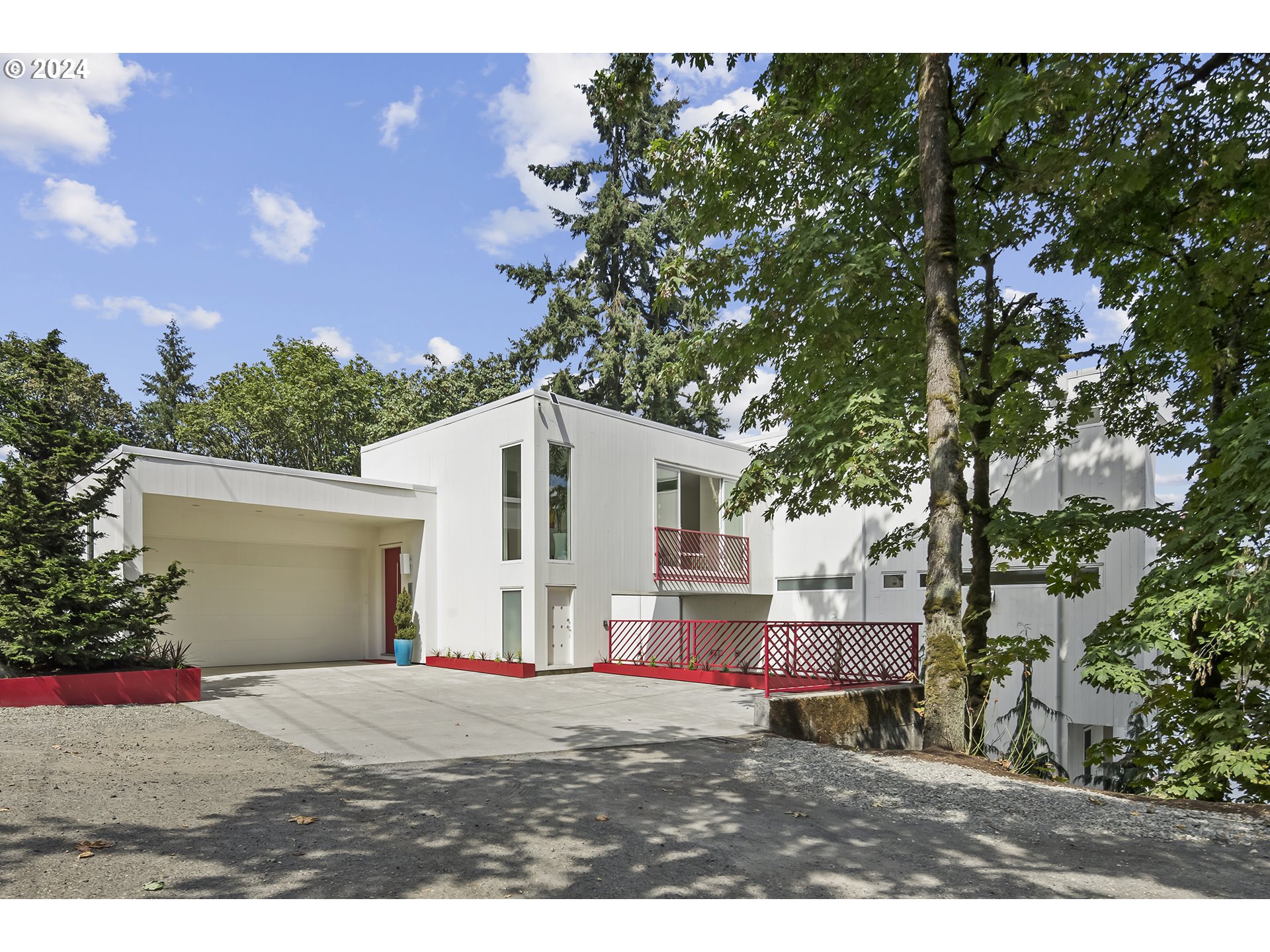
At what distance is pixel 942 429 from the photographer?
758cm

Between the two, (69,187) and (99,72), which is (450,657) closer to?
(69,187)

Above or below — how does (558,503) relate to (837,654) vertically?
above

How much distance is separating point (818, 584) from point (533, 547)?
7.43m

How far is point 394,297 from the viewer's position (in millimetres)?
19219

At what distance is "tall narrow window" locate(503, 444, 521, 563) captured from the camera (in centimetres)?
1402

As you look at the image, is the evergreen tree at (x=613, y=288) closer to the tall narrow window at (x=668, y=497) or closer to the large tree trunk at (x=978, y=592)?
the tall narrow window at (x=668, y=497)

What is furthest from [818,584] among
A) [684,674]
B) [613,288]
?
[613,288]

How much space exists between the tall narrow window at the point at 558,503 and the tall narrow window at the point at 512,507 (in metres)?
0.57

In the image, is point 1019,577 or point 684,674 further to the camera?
point 1019,577

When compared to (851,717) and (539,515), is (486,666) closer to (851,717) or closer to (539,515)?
(539,515)

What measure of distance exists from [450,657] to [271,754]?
8.42m

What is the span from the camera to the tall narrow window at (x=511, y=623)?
13683 millimetres

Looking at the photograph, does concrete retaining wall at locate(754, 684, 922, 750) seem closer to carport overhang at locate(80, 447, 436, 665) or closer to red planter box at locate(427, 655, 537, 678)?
red planter box at locate(427, 655, 537, 678)

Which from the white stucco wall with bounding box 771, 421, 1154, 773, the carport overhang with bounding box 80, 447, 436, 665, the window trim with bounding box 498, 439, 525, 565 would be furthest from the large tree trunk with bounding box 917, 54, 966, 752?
the carport overhang with bounding box 80, 447, 436, 665
